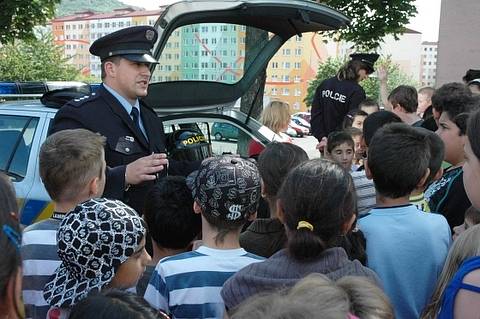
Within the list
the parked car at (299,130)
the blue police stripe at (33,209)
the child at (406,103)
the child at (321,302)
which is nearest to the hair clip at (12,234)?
the child at (321,302)

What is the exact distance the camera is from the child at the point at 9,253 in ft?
3.71

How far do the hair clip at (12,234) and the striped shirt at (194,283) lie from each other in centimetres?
92

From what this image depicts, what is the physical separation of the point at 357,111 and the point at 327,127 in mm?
517

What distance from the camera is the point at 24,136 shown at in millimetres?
4414

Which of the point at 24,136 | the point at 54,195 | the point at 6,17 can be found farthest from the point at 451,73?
the point at 54,195

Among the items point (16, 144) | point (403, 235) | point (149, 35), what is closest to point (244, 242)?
point (403, 235)

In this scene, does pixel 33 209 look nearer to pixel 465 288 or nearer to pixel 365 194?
pixel 365 194

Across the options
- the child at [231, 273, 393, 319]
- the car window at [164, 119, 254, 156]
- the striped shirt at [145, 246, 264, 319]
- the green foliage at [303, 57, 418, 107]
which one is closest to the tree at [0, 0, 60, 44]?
the green foliage at [303, 57, 418, 107]

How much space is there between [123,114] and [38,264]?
123 cm

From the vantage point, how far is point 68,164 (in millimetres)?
2422

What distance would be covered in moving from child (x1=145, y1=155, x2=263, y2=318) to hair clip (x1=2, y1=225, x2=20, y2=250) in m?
0.92

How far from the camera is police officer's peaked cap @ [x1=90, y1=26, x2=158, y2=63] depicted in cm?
333

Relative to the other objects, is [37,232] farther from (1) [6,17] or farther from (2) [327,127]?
(1) [6,17]

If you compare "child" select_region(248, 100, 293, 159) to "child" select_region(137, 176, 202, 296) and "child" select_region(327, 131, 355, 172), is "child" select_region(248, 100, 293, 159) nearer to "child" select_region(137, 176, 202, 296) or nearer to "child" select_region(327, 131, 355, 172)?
"child" select_region(327, 131, 355, 172)
